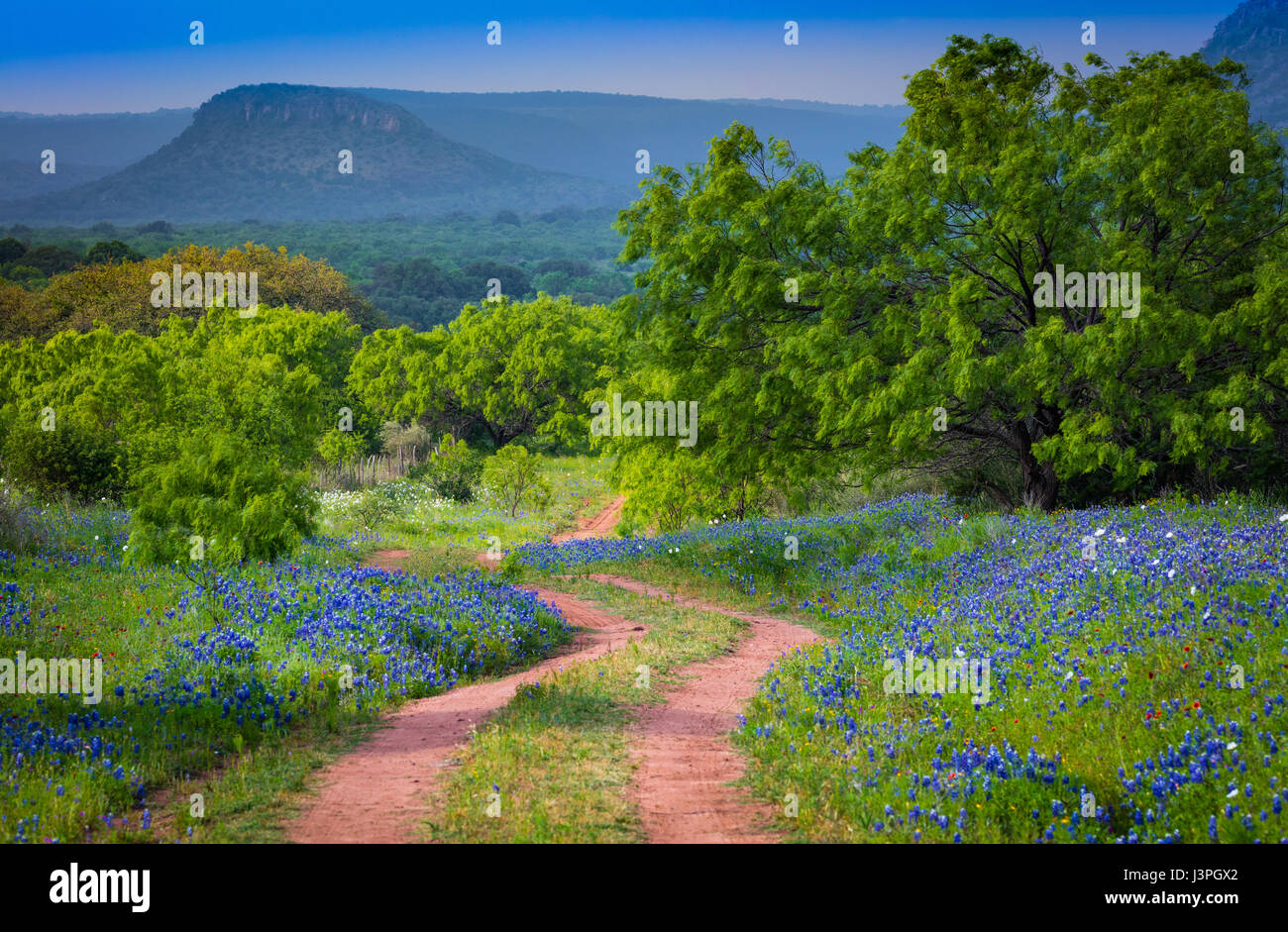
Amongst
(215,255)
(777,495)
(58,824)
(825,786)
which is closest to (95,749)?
(58,824)

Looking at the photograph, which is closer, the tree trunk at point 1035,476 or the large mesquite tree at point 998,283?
the large mesquite tree at point 998,283

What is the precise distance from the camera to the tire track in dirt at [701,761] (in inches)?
233

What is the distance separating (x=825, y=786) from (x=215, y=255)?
100 m

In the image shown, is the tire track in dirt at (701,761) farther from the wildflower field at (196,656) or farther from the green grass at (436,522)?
the green grass at (436,522)

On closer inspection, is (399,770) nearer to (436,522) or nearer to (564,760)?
(564,760)

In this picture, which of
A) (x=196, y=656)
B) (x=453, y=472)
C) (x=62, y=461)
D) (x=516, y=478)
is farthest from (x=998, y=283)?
(x=453, y=472)

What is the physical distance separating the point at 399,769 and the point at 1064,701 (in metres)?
4.91

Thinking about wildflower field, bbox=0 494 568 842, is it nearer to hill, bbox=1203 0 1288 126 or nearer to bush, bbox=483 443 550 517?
bush, bbox=483 443 550 517

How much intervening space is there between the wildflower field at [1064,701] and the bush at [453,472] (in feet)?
102

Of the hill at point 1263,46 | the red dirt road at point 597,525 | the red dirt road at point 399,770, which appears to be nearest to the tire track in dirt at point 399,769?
the red dirt road at point 399,770

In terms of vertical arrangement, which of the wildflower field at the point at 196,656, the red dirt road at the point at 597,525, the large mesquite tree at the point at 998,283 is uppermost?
the large mesquite tree at the point at 998,283

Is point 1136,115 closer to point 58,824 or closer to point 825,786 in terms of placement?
point 825,786

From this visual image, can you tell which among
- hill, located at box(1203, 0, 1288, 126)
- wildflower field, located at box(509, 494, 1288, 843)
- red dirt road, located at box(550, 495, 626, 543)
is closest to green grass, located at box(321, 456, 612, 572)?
red dirt road, located at box(550, 495, 626, 543)
